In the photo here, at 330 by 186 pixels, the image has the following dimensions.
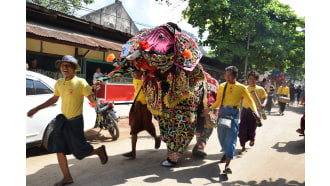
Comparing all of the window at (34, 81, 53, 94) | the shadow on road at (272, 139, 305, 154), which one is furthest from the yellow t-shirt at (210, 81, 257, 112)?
the window at (34, 81, 53, 94)

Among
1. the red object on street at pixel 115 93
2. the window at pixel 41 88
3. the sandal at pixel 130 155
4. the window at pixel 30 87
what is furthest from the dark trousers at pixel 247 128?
the red object on street at pixel 115 93

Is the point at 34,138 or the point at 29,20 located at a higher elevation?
the point at 29,20

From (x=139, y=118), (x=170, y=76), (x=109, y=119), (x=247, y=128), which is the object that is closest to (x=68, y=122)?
(x=139, y=118)

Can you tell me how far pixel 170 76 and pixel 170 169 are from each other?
5.00 ft

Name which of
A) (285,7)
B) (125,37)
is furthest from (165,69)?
(285,7)

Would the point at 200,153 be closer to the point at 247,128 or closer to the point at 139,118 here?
the point at 247,128

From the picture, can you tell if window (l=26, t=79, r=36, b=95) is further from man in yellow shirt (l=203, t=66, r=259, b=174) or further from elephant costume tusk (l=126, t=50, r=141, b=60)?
man in yellow shirt (l=203, t=66, r=259, b=174)

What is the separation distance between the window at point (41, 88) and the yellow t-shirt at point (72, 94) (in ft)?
4.54

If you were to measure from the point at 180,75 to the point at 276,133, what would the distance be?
4.85 metres

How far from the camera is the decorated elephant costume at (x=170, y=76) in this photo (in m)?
3.27

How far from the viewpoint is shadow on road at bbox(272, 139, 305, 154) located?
5145 millimetres

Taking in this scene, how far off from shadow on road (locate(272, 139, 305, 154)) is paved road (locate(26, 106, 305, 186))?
0.08 ft

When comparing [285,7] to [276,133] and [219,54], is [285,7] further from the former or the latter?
[276,133]

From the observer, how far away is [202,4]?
15.8 m
